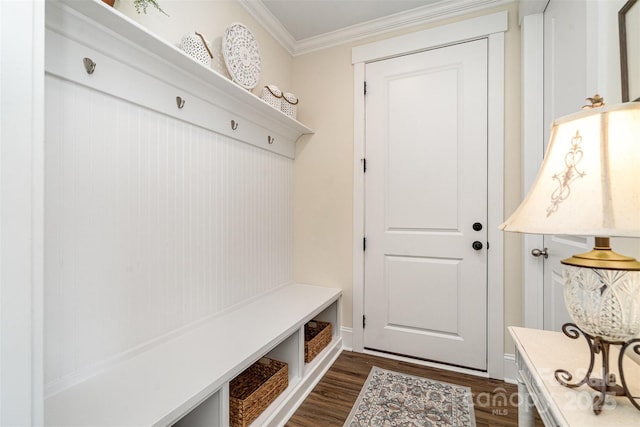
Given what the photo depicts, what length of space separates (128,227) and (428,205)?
185 centimetres

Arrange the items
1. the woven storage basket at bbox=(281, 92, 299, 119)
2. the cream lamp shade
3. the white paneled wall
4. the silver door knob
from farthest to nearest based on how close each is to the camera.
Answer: the woven storage basket at bbox=(281, 92, 299, 119) → the silver door knob → the white paneled wall → the cream lamp shade

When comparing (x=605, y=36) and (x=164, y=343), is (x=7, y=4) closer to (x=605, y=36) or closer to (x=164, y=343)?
(x=164, y=343)

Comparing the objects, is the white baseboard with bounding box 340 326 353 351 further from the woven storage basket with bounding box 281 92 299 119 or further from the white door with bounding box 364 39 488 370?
the woven storage basket with bounding box 281 92 299 119

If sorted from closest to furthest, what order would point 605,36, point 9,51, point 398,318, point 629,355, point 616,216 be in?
point 616,216 → point 9,51 → point 629,355 → point 605,36 → point 398,318

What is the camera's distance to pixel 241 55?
1838 mm

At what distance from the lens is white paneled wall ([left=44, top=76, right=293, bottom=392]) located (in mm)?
1029

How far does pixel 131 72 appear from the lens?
121 cm

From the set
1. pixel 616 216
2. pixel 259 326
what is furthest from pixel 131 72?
pixel 616 216

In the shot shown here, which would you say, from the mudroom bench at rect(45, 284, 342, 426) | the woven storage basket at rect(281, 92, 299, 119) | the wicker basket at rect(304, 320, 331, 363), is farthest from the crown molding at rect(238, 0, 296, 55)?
the wicker basket at rect(304, 320, 331, 363)

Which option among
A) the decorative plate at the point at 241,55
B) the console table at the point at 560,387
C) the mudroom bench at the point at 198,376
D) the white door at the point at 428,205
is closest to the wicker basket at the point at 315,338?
the mudroom bench at the point at 198,376

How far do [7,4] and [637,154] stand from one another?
136cm

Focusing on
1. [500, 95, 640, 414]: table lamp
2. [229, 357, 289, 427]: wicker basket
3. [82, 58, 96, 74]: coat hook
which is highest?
→ [82, 58, 96, 74]: coat hook

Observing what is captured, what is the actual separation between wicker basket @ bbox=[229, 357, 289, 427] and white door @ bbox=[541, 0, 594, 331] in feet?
4.84

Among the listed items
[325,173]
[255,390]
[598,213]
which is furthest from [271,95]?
[598,213]
